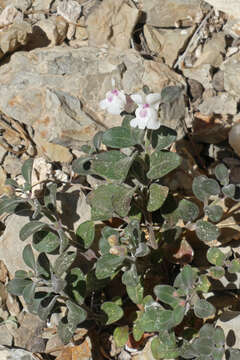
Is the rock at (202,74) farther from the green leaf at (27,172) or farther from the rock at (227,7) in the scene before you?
the green leaf at (27,172)

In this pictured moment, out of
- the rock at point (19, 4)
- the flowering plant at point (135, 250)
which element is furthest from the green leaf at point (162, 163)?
the rock at point (19, 4)

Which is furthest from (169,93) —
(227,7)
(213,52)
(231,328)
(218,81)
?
(227,7)

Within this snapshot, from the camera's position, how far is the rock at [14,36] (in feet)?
10.4

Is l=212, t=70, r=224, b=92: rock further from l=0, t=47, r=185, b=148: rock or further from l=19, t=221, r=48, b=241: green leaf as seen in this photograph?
l=19, t=221, r=48, b=241: green leaf

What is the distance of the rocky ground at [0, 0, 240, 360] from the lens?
2.75 m

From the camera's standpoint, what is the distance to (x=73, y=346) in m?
2.54

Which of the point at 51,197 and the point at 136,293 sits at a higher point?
the point at 51,197

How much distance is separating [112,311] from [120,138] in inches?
32.8

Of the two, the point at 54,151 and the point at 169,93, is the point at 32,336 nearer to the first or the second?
the point at 54,151

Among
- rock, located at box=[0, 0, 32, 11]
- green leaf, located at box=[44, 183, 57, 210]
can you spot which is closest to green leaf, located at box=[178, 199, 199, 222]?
green leaf, located at box=[44, 183, 57, 210]

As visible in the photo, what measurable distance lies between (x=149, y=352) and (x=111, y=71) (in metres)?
1.69

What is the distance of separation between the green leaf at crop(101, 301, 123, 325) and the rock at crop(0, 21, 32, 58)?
1.80m

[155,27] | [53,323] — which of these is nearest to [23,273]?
[53,323]

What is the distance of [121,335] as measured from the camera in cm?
241
